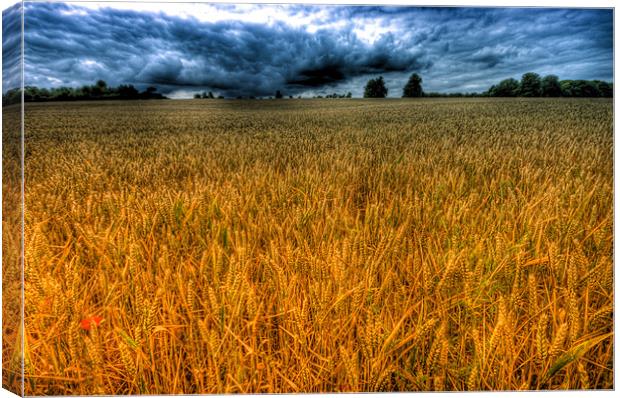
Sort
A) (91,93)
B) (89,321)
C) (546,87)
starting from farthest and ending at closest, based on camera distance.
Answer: (546,87) → (91,93) → (89,321)

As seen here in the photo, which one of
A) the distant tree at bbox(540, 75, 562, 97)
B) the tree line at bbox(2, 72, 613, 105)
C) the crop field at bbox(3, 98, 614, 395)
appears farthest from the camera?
the distant tree at bbox(540, 75, 562, 97)

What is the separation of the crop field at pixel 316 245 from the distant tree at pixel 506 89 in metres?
0.03

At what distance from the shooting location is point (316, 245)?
64.1 inches

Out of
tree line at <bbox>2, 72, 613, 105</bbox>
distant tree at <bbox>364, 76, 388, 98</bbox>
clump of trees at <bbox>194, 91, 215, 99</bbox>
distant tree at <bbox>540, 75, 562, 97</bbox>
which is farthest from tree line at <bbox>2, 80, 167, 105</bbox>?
distant tree at <bbox>540, 75, 562, 97</bbox>

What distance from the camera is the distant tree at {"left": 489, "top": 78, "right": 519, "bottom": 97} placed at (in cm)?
176

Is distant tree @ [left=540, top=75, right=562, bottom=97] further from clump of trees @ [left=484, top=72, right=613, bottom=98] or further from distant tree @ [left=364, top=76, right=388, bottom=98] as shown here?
distant tree @ [left=364, top=76, right=388, bottom=98]

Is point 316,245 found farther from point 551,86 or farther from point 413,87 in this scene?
point 551,86

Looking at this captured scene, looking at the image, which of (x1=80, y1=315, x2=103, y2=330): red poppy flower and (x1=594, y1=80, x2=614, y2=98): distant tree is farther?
(x1=594, y1=80, x2=614, y2=98): distant tree

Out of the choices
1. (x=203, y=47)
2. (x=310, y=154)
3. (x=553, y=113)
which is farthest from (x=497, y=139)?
(x=203, y=47)

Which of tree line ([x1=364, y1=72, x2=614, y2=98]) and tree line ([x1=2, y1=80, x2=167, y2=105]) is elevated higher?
tree line ([x1=364, y1=72, x2=614, y2=98])

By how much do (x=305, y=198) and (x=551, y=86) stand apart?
3.02 feet

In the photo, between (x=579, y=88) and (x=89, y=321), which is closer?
(x=89, y=321)

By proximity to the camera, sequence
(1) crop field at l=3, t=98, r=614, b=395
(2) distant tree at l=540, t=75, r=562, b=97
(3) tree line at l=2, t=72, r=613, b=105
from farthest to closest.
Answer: (2) distant tree at l=540, t=75, r=562, b=97
(3) tree line at l=2, t=72, r=613, b=105
(1) crop field at l=3, t=98, r=614, b=395

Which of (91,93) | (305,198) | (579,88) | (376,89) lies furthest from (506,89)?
(91,93)
